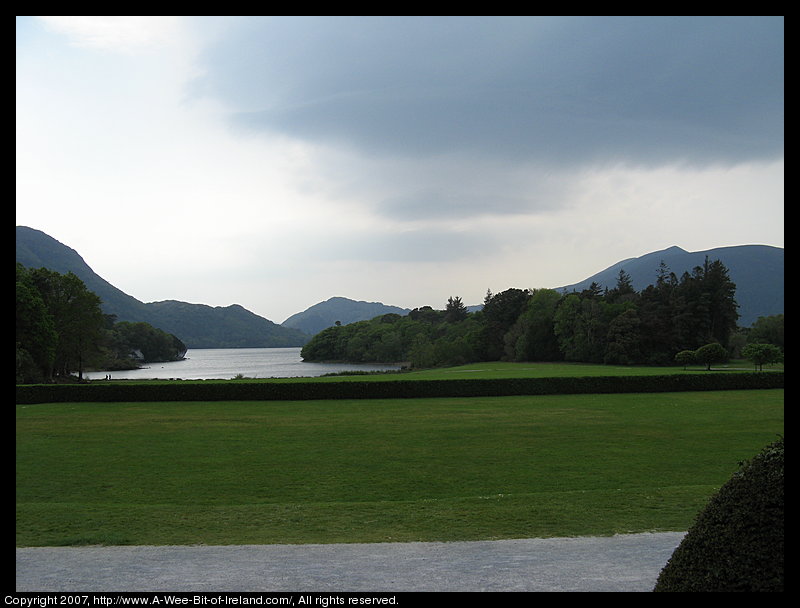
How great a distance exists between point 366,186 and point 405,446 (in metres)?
8.78

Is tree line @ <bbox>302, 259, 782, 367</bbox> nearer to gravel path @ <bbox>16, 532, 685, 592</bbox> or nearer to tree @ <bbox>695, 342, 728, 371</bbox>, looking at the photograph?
tree @ <bbox>695, 342, 728, 371</bbox>

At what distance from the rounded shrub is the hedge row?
3241 cm

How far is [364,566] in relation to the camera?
6.06 meters

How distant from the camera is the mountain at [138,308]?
128 m

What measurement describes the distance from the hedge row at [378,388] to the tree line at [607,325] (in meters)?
30.9

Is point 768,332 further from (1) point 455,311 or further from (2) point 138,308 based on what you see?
(2) point 138,308

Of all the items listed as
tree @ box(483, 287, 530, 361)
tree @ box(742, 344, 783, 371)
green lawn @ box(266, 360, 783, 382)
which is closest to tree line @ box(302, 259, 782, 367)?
tree @ box(483, 287, 530, 361)

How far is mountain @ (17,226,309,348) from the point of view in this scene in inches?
5054

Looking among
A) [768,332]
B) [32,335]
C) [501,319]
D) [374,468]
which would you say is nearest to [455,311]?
[501,319]

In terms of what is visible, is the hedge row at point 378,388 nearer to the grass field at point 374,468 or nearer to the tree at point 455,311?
the grass field at point 374,468

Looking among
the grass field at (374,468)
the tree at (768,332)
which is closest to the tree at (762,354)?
the grass field at (374,468)

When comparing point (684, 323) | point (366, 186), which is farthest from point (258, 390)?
point (684, 323)
